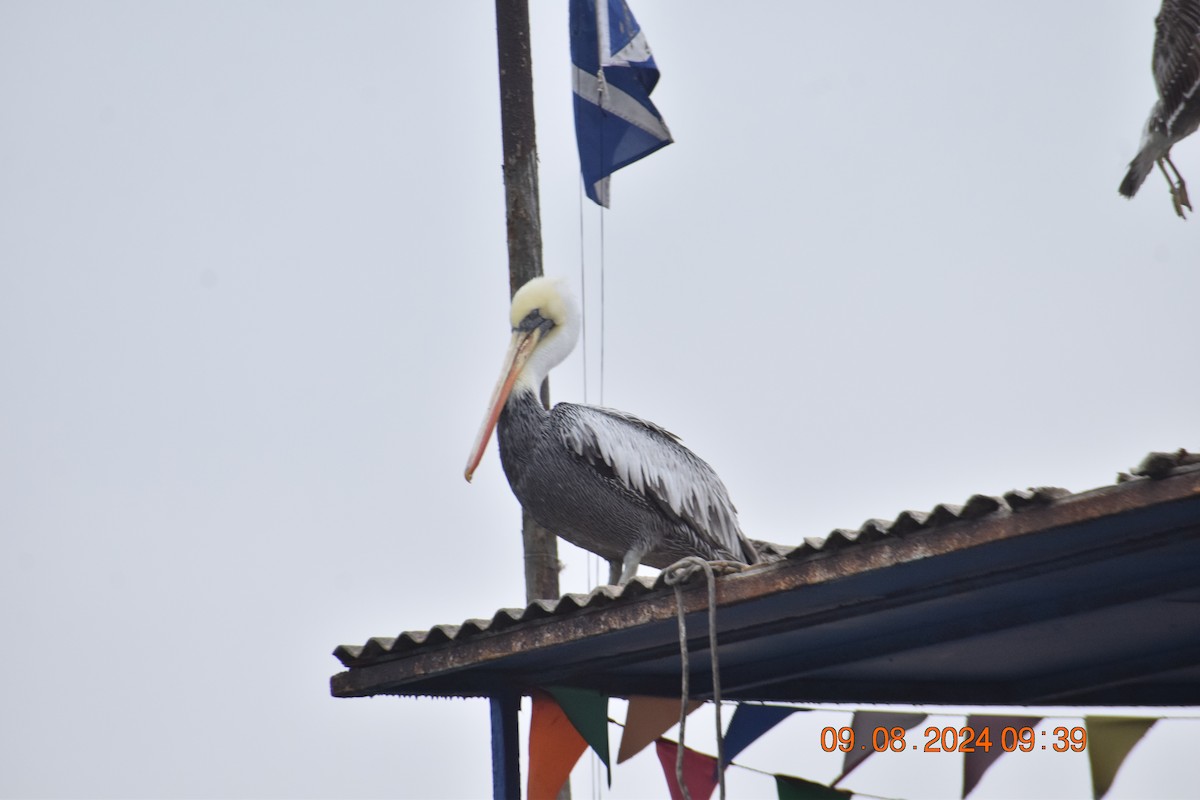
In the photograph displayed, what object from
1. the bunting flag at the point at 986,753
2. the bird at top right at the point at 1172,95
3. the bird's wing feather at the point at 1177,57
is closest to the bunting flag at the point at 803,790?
the bunting flag at the point at 986,753

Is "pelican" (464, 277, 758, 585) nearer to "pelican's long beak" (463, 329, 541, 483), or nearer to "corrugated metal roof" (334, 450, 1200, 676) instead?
"pelican's long beak" (463, 329, 541, 483)

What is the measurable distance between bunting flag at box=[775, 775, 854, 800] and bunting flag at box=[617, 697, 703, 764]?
51cm

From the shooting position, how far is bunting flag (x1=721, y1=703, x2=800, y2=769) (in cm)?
515

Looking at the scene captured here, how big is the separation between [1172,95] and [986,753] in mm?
2346

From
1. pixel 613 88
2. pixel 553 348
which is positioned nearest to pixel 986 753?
pixel 553 348

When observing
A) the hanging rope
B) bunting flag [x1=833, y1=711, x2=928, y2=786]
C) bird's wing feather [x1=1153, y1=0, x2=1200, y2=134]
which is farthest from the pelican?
bird's wing feather [x1=1153, y1=0, x2=1200, y2=134]

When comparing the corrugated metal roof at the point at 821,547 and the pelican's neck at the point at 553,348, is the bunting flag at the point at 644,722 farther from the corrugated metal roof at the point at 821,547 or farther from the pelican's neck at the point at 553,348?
the pelican's neck at the point at 553,348

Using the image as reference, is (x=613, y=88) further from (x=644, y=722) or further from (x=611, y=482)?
(x=644, y=722)

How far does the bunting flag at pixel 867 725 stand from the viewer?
4914 millimetres

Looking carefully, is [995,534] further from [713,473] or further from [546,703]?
[713,473]

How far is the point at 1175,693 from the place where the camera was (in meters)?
5.56

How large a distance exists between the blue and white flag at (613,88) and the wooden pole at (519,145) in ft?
1.29

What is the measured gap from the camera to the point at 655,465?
6.56 metres

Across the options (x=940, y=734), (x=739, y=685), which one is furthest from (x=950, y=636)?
(x=739, y=685)
